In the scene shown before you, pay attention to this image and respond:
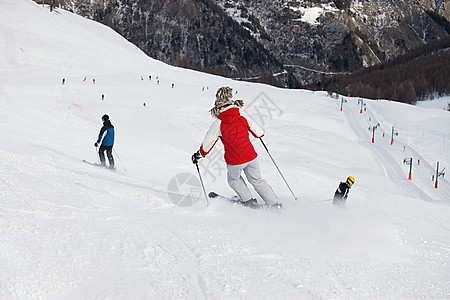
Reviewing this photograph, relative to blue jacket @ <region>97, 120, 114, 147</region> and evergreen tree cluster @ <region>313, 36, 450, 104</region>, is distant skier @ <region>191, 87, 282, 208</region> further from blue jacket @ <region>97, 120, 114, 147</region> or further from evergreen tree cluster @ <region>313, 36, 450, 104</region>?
evergreen tree cluster @ <region>313, 36, 450, 104</region>

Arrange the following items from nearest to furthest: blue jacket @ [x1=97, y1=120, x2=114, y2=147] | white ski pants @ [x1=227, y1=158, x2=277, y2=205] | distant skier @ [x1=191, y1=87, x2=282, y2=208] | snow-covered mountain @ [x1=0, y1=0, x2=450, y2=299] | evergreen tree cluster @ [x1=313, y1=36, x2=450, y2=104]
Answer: snow-covered mountain @ [x1=0, y1=0, x2=450, y2=299] < distant skier @ [x1=191, y1=87, x2=282, y2=208] < white ski pants @ [x1=227, y1=158, x2=277, y2=205] < blue jacket @ [x1=97, y1=120, x2=114, y2=147] < evergreen tree cluster @ [x1=313, y1=36, x2=450, y2=104]

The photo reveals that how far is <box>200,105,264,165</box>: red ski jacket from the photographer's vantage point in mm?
5496

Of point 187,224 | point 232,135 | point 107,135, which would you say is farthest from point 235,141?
point 107,135

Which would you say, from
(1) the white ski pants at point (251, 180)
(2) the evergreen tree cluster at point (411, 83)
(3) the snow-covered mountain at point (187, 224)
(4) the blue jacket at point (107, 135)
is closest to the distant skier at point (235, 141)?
(1) the white ski pants at point (251, 180)

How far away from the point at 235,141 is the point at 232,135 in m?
0.11

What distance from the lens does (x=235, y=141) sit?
18.3 feet

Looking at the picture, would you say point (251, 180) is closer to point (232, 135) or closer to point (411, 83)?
point (232, 135)

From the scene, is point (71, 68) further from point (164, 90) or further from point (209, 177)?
point (209, 177)

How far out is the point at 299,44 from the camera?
197 metres

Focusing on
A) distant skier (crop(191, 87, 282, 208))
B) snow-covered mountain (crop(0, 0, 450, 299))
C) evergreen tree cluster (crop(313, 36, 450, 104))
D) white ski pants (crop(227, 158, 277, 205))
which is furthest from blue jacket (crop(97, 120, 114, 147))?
evergreen tree cluster (crop(313, 36, 450, 104))

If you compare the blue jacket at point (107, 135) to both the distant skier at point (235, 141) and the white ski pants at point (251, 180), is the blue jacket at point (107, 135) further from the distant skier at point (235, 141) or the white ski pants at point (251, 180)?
the white ski pants at point (251, 180)

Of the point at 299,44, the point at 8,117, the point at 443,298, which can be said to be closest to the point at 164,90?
the point at 8,117

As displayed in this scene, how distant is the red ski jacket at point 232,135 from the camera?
550 cm

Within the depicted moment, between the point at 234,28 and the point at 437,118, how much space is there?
534ft
